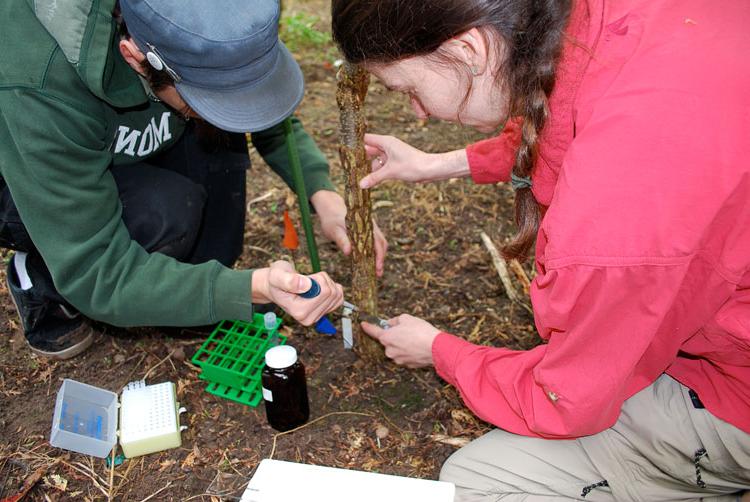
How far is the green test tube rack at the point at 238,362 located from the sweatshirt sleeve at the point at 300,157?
0.56m

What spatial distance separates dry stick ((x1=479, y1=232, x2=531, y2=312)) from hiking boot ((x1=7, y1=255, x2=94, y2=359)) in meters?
1.64

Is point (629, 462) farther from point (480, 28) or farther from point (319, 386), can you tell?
point (480, 28)

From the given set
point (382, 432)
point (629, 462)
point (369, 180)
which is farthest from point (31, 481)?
point (629, 462)

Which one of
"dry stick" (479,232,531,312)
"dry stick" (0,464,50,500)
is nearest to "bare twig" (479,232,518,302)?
"dry stick" (479,232,531,312)

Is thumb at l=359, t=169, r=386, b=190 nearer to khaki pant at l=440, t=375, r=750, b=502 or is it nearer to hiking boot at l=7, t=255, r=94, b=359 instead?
khaki pant at l=440, t=375, r=750, b=502

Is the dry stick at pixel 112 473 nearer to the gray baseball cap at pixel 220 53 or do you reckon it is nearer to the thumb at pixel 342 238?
the thumb at pixel 342 238

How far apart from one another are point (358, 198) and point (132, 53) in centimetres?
75

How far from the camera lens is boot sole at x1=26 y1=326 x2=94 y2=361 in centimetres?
227

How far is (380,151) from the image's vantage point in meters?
2.19

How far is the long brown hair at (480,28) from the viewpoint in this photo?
118cm

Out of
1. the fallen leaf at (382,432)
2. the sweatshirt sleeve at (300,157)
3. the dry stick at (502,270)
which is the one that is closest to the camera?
the fallen leaf at (382,432)

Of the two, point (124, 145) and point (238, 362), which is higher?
point (124, 145)

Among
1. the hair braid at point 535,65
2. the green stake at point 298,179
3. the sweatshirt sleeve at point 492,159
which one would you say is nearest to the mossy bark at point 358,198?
the green stake at point 298,179

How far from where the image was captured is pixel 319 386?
2232 mm
